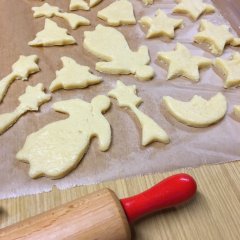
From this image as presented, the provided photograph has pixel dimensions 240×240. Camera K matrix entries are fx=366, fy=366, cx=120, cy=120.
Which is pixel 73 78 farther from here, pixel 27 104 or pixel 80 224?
pixel 80 224

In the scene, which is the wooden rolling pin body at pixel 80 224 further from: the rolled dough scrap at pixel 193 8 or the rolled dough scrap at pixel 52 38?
the rolled dough scrap at pixel 193 8

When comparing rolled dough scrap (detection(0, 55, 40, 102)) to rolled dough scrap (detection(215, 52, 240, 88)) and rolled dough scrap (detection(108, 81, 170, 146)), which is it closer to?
rolled dough scrap (detection(108, 81, 170, 146))

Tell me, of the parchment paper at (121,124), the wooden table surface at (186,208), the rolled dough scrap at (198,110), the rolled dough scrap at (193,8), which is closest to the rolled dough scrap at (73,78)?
the parchment paper at (121,124)

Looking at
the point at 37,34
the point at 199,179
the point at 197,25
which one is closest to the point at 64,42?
the point at 37,34

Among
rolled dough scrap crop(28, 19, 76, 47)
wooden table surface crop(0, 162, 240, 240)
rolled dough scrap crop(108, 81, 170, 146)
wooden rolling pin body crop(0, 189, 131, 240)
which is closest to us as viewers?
wooden rolling pin body crop(0, 189, 131, 240)

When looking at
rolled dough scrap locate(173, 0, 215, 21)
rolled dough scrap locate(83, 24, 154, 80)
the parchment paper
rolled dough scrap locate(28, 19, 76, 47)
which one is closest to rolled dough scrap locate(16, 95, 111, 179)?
the parchment paper

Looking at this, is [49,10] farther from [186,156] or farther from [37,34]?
[186,156]
